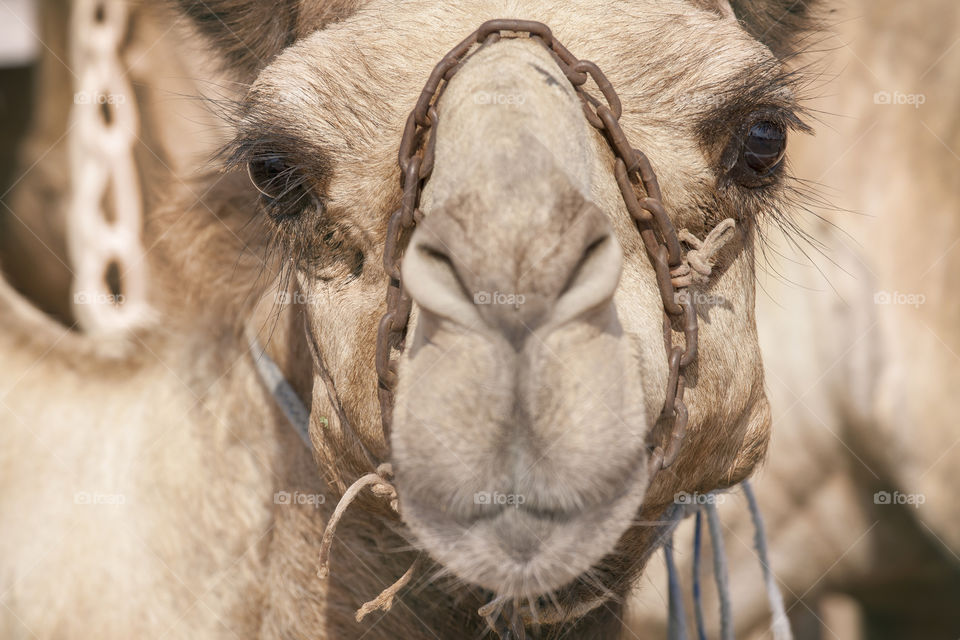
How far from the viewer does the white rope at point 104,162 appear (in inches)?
141

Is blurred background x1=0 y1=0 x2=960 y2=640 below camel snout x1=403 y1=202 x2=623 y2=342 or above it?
below

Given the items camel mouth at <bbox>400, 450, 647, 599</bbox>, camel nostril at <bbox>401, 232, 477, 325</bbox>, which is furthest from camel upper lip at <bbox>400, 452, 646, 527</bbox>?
camel nostril at <bbox>401, 232, 477, 325</bbox>

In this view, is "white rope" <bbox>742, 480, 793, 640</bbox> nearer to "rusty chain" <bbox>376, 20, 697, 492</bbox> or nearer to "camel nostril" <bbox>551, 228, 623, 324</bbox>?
"rusty chain" <bbox>376, 20, 697, 492</bbox>

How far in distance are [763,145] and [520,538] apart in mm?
966

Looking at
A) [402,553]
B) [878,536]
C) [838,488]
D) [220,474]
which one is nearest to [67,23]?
[220,474]

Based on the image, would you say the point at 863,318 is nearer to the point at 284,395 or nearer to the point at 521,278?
the point at 284,395

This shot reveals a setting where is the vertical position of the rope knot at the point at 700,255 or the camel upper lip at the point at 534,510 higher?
the rope knot at the point at 700,255

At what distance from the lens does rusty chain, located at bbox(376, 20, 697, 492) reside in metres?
1.70

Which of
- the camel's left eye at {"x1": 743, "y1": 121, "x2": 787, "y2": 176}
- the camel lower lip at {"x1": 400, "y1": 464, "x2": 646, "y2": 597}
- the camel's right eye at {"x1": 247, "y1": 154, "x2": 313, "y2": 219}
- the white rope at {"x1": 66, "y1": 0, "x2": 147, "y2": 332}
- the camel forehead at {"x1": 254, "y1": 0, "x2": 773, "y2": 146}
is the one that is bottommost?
the white rope at {"x1": 66, "y1": 0, "x2": 147, "y2": 332}

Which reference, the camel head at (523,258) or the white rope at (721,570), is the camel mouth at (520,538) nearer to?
the camel head at (523,258)

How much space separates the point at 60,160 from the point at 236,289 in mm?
3369

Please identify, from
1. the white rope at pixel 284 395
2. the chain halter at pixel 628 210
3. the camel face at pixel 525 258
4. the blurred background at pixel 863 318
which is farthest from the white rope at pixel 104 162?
the chain halter at pixel 628 210

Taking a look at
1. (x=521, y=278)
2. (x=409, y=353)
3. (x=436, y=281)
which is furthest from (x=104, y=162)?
(x=521, y=278)

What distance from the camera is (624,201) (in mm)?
1726
